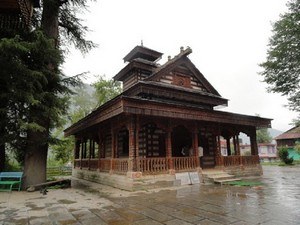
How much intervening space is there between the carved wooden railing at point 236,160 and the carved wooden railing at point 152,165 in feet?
14.1

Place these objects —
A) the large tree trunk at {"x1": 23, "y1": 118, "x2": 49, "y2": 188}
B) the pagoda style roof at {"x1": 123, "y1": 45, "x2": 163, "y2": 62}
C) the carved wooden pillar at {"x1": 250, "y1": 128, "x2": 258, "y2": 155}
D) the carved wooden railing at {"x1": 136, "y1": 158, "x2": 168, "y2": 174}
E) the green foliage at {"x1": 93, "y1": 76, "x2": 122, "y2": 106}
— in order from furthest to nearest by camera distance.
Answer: the green foliage at {"x1": 93, "y1": 76, "x2": 122, "y2": 106} < the pagoda style roof at {"x1": 123, "y1": 45, "x2": 163, "y2": 62} < the carved wooden pillar at {"x1": 250, "y1": 128, "x2": 258, "y2": 155} < the large tree trunk at {"x1": 23, "y1": 118, "x2": 49, "y2": 188} < the carved wooden railing at {"x1": 136, "y1": 158, "x2": 168, "y2": 174}

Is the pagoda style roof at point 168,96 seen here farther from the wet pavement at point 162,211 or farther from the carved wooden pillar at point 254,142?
the wet pavement at point 162,211

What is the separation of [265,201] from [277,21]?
1842 centimetres

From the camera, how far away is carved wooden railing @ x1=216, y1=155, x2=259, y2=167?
548 inches

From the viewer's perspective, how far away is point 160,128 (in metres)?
12.2

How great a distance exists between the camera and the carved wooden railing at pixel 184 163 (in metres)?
12.2

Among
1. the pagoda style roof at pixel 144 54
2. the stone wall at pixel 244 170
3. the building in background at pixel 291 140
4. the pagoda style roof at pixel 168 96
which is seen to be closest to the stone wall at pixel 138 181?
the pagoda style roof at pixel 168 96

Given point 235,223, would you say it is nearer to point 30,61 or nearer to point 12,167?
point 30,61

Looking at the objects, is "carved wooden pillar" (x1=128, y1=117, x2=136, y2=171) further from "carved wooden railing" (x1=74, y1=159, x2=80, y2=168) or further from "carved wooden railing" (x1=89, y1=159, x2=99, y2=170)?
"carved wooden railing" (x1=74, y1=159, x2=80, y2=168)

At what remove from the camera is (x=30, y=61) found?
11305mm

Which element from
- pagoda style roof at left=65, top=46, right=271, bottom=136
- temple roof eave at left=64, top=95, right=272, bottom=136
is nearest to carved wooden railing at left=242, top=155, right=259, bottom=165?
pagoda style roof at left=65, top=46, right=271, bottom=136

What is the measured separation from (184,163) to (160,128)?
243 cm

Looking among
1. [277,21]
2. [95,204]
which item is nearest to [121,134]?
[95,204]

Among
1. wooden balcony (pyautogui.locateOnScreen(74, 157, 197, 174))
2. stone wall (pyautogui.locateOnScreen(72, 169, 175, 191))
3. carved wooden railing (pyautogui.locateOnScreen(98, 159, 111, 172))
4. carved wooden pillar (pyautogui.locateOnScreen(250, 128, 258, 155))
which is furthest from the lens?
carved wooden pillar (pyautogui.locateOnScreen(250, 128, 258, 155))
